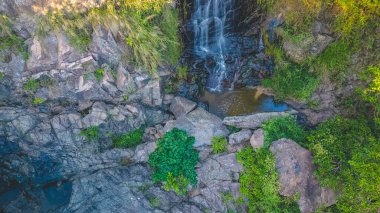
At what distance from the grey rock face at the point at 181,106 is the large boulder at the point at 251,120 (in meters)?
1.54

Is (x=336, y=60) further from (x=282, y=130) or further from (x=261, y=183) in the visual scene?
(x=261, y=183)

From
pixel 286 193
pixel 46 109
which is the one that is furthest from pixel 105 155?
pixel 286 193

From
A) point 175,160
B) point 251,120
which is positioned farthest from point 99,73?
point 251,120

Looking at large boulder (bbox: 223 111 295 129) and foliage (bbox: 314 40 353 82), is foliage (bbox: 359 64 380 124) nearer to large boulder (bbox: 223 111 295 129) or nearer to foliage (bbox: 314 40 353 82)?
foliage (bbox: 314 40 353 82)

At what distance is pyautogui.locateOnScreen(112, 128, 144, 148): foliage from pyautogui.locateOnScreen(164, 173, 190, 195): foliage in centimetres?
199

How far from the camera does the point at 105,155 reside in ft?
35.8

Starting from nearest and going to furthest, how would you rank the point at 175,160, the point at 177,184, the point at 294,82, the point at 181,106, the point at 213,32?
the point at 177,184
the point at 175,160
the point at 181,106
the point at 294,82
the point at 213,32

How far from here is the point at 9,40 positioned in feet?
33.6

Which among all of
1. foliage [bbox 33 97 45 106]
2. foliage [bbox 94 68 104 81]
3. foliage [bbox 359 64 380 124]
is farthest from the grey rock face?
foliage [bbox 359 64 380 124]

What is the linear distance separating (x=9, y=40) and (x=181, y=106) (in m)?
6.60

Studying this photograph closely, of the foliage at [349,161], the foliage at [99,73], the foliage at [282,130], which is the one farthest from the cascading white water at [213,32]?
the foliage at [349,161]

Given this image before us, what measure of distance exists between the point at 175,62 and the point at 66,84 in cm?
422

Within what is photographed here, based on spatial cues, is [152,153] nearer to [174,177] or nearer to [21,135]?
[174,177]

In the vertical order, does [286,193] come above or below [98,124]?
below
